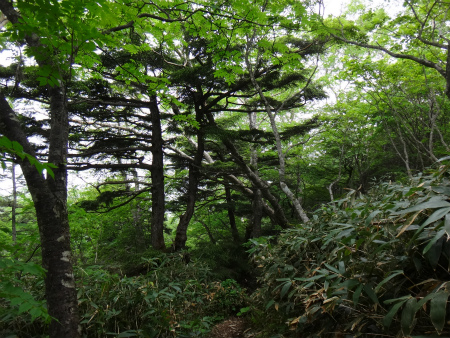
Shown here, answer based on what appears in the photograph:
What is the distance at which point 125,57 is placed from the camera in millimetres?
5742

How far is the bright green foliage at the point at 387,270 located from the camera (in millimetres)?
1447

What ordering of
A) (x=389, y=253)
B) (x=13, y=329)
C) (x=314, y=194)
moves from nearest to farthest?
(x=389, y=253)
(x=13, y=329)
(x=314, y=194)

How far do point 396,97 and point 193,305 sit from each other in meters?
7.58

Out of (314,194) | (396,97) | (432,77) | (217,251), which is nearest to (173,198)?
(217,251)

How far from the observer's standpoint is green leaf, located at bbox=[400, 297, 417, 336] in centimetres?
136

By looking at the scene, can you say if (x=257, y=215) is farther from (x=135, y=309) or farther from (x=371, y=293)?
(x=371, y=293)

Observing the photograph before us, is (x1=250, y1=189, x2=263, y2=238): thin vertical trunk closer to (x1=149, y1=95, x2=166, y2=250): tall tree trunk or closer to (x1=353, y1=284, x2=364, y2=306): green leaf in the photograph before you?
(x1=149, y1=95, x2=166, y2=250): tall tree trunk

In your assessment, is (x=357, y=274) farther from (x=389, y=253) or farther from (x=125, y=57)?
(x=125, y=57)

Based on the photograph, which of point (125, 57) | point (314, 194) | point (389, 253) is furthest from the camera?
point (314, 194)

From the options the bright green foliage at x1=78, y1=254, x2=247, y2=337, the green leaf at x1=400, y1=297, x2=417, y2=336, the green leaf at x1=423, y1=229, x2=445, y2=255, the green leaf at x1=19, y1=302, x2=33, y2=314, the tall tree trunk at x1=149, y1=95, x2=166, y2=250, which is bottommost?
the bright green foliage at x1=78, y1=254, x2=247, y2=337

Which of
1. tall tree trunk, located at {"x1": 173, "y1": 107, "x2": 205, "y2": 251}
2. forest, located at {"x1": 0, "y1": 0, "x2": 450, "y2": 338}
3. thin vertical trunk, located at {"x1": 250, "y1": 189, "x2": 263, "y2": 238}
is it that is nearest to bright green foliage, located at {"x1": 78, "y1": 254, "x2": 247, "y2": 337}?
forest, located at {"x1": 0, "y1": 0, "x2": 450, "y2": 338}

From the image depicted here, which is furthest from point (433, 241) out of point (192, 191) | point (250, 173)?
point (192, 191)

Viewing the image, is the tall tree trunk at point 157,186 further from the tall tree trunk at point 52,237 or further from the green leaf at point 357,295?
the green leaf at point 357,295

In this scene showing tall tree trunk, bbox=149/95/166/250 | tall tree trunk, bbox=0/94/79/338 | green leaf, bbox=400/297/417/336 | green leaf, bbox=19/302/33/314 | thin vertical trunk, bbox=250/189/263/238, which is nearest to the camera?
green leaf, bbox=400/297/417/336
